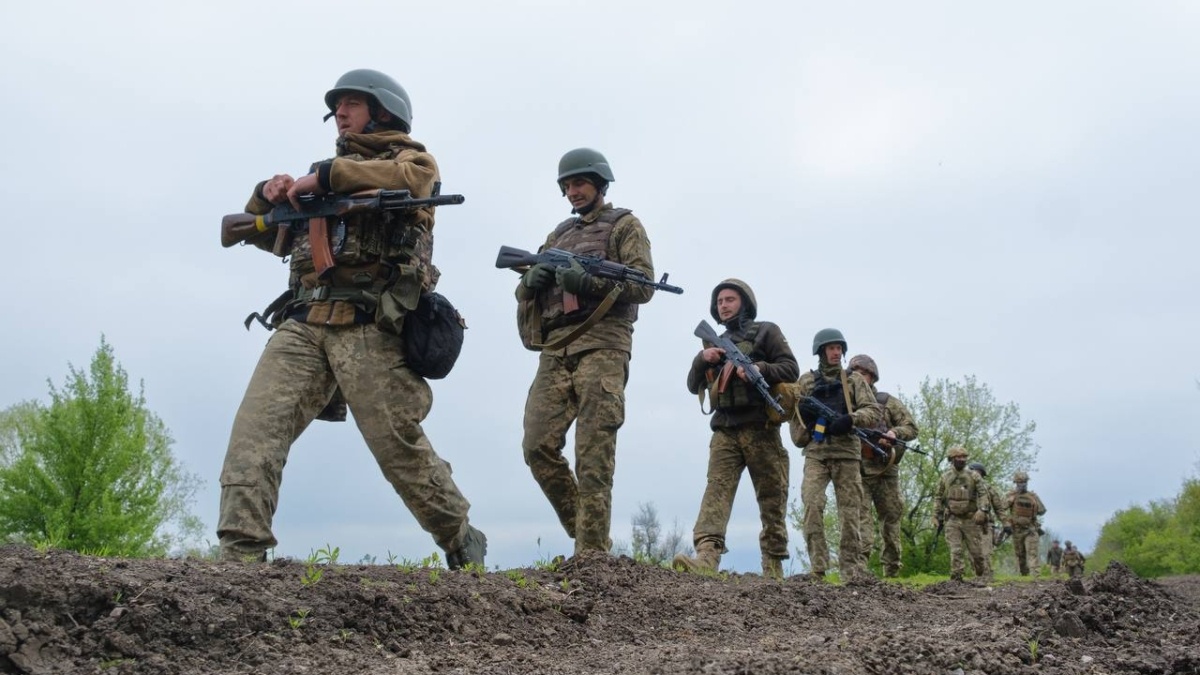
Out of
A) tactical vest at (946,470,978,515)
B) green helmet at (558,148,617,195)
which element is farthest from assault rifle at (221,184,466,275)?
tactical vest at (946,470,978,515)

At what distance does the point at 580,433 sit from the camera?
6.99 m

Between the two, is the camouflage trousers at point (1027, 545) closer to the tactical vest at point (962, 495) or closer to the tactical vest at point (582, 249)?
the tactical vest at point (962, 495)

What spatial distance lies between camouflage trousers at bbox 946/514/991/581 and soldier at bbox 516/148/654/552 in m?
9.29

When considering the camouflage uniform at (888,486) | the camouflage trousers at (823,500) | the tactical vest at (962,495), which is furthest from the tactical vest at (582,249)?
the tactical vest at (962,495)

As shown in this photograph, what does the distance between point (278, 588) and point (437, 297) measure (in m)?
1.96

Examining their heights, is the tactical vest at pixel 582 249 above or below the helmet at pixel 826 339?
below

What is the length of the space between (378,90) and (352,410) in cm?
182

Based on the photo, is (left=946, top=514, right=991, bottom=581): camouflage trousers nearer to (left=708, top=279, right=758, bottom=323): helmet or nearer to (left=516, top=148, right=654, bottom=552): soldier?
(left=708, top=279, right=758, bottom=323): helmet

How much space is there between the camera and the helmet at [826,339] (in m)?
11.3

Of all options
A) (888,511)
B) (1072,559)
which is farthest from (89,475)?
(1072,559)

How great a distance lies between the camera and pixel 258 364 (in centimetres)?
552

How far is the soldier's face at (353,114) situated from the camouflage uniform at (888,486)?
9139 mm

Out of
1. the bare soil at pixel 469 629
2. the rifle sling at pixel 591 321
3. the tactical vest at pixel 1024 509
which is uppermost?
the tactical vest at pixel 1024 509

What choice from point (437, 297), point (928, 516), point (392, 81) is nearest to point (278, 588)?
point (437, 297)
